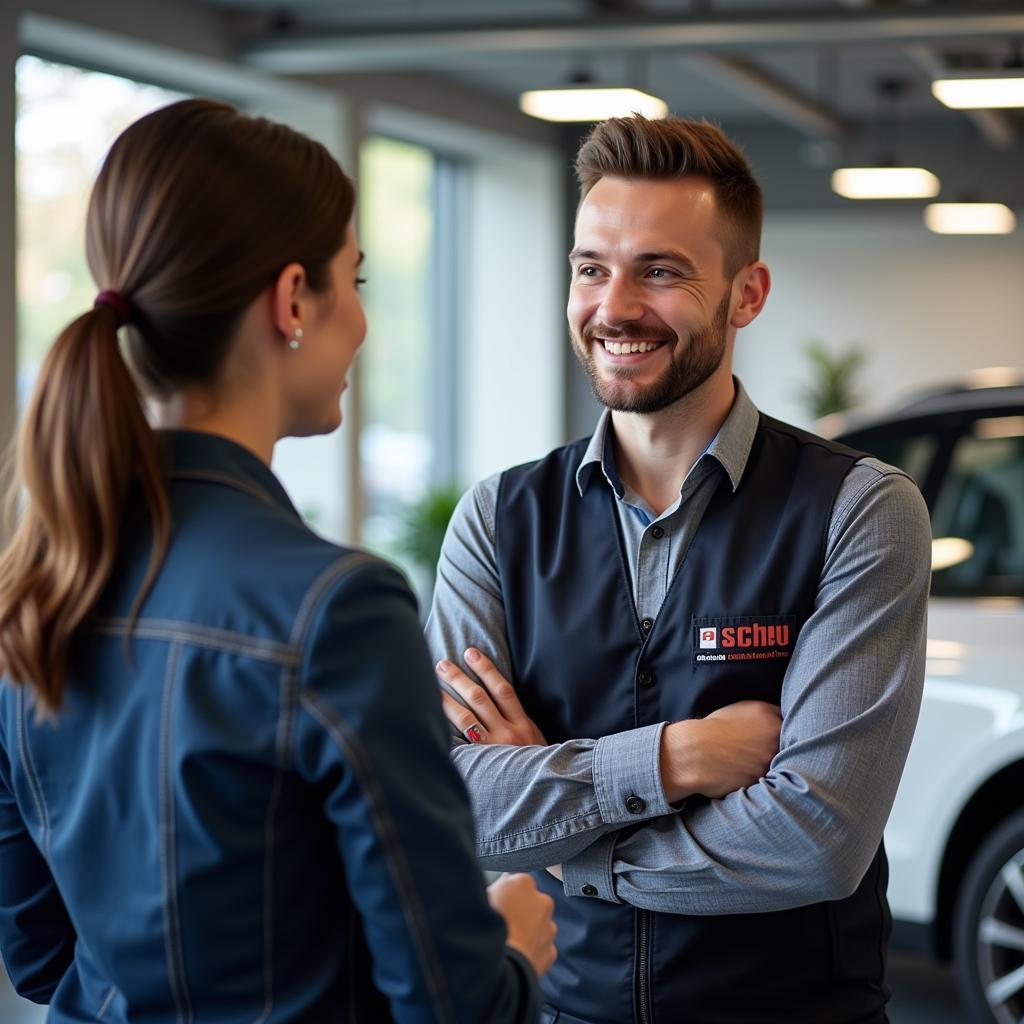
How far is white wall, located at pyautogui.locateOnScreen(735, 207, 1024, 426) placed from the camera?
40.1ft

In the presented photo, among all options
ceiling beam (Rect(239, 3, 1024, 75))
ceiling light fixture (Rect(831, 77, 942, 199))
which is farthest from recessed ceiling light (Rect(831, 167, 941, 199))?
ceiling beam (Rect(239, 3, 1024, 75))

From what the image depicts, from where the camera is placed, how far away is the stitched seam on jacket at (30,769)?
1.20m

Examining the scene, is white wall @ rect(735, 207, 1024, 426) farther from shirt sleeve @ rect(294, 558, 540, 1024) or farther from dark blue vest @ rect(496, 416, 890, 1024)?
shirt sleeve @ rect(294, 558, 540, 1024)

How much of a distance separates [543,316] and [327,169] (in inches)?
398

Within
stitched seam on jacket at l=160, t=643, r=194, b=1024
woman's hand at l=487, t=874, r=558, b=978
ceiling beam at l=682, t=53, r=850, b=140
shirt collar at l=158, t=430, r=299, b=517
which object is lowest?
woman's hand at l=487, t=874, r=558, b=978

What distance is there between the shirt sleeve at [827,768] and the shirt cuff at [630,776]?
1.5 inches

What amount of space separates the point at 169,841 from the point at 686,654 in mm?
747

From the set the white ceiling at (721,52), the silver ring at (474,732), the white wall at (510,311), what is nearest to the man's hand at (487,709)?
the silver ring at (474,732)

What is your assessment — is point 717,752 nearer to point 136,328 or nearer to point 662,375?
point 662,375

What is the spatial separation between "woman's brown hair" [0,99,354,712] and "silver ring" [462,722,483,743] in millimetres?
705

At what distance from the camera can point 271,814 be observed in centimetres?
110

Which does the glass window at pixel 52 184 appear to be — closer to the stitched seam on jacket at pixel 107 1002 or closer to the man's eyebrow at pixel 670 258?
the man's eyebrow at pixel 670 258

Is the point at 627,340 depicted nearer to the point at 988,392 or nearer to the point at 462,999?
the point at 462,999

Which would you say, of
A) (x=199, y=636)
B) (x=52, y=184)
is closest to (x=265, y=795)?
(x=199, y=636)
